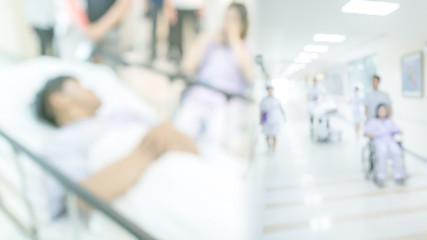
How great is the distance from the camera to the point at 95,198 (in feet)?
3.15

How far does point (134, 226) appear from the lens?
92cm

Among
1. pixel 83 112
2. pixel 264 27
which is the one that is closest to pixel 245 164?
pixel 83 112

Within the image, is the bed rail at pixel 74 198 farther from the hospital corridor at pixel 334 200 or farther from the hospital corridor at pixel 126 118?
the hospital corridor at pixel 334 200

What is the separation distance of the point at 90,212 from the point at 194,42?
0.78 m

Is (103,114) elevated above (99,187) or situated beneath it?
elevated above

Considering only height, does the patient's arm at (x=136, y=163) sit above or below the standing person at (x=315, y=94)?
below

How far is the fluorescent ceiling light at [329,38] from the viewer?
4871mm

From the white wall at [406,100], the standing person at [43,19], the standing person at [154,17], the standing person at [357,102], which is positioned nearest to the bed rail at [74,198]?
the standing person at [43,19]

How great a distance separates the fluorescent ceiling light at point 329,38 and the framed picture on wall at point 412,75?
1.06 meters

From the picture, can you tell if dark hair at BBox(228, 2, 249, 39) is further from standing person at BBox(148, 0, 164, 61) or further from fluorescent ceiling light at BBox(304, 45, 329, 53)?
fluorescent ceiling light at BBox(304, 45, 329, 53)

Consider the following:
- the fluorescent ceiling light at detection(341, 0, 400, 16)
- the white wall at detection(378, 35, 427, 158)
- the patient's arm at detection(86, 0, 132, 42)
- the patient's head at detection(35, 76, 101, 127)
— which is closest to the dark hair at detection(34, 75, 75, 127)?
the patient's head at detection(35, 76, 101, 127)

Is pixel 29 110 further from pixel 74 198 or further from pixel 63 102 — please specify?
pixel 74 198

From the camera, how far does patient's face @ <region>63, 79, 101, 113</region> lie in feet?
3.61

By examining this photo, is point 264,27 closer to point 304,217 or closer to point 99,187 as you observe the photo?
point 304,217
